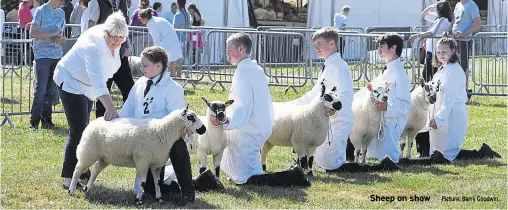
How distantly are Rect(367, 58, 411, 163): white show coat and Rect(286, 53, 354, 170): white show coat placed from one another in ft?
1.65

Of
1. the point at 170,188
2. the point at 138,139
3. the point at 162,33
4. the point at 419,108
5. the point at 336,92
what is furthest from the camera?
the point at 162,33

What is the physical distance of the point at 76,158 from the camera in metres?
7.57

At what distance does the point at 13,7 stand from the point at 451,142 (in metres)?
15.4

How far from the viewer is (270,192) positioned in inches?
303

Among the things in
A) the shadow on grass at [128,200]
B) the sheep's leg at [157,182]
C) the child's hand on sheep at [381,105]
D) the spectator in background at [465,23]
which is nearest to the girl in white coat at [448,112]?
the child's hand on sheep at [381,105]

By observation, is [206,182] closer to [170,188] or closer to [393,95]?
[170,188]

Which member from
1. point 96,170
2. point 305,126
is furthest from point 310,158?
point 96,170

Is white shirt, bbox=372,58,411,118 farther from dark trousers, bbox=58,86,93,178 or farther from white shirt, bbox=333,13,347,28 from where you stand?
white shirt, bbox=333,13,347,28

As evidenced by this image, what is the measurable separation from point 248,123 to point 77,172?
164 cm

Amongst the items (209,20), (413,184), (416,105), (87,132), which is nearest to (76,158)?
(87,132)

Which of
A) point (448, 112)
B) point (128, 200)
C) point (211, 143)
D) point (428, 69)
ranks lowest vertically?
point (128, 200)

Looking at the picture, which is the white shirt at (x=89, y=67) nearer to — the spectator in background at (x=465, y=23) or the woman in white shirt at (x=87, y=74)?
the woman in white shirt at (x=87, y=74)

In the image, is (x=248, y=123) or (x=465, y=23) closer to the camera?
(x=248, y=123)

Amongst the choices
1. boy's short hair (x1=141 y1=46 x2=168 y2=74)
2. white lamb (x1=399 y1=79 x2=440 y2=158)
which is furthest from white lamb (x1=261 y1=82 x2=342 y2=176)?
boy's short hair (x1=141 y1=46 x2=168 y2=74)
